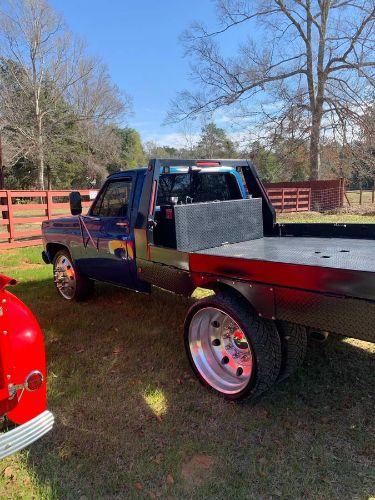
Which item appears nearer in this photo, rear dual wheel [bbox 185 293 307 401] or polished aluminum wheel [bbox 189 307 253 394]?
rear dual wheel [bbox 185 293 307 401]

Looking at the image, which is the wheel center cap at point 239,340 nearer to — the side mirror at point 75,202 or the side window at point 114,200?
the side window at point 114,200

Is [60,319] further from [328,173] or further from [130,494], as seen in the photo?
[328,173]

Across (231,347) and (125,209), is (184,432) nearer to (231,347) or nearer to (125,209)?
(231,347)

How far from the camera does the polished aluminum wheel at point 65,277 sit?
5887 mm

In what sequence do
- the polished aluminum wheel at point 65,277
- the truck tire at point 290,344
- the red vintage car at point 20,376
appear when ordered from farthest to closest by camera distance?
1. the polished aluminum wheel at point 65,277
2. the truck tire at point 290,344
3. the red vintage car at point 20,376

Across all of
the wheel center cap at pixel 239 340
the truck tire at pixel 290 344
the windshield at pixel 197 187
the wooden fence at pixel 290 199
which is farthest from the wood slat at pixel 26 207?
the wooden fence at pixel 290 199

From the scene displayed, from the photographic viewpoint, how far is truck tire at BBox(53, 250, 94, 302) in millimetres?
5752

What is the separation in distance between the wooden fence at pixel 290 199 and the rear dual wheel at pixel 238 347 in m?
17.4

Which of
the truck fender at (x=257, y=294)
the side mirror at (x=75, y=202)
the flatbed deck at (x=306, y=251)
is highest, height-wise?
the side mirror at (x=75, y=202)

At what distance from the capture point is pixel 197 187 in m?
4.86

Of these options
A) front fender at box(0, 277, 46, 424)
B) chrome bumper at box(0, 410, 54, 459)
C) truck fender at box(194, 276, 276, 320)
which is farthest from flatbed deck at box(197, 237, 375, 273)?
chrome bumper at box(0, 410, 54, 459)

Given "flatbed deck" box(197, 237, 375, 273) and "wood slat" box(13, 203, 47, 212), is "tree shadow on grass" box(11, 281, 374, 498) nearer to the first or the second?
"flatbed deck" box(197, 237, 375, 273)

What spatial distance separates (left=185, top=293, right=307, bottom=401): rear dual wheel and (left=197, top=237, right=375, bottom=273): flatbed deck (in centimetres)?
45

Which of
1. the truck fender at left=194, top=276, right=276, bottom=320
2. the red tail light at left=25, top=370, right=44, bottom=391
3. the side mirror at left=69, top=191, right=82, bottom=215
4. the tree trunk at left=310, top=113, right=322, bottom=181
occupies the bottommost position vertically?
the red tail light at left=25, top=370, right=44, bottom=391
